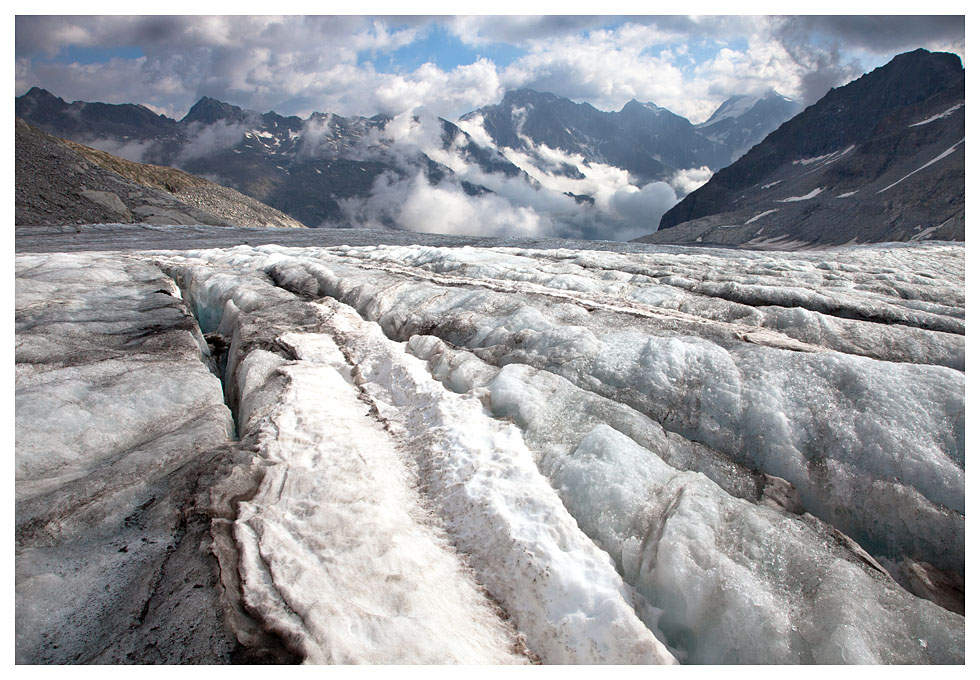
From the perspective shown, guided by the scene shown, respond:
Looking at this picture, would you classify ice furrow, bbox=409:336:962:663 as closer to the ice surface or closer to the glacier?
the glacier

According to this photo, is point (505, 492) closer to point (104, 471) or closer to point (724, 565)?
point (724, 565)

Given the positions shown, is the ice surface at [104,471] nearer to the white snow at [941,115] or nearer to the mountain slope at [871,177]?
the mountain slope at [871,177]

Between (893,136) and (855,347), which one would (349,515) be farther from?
(893,136)

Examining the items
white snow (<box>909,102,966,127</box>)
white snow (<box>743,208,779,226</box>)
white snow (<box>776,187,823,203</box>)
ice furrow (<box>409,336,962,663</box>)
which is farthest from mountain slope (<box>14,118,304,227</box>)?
white snow (<box>909,102,966,127</box>)

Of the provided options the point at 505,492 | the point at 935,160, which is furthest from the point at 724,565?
the point at 935,160

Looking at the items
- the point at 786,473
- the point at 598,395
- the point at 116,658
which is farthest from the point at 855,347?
the point at 116,658
